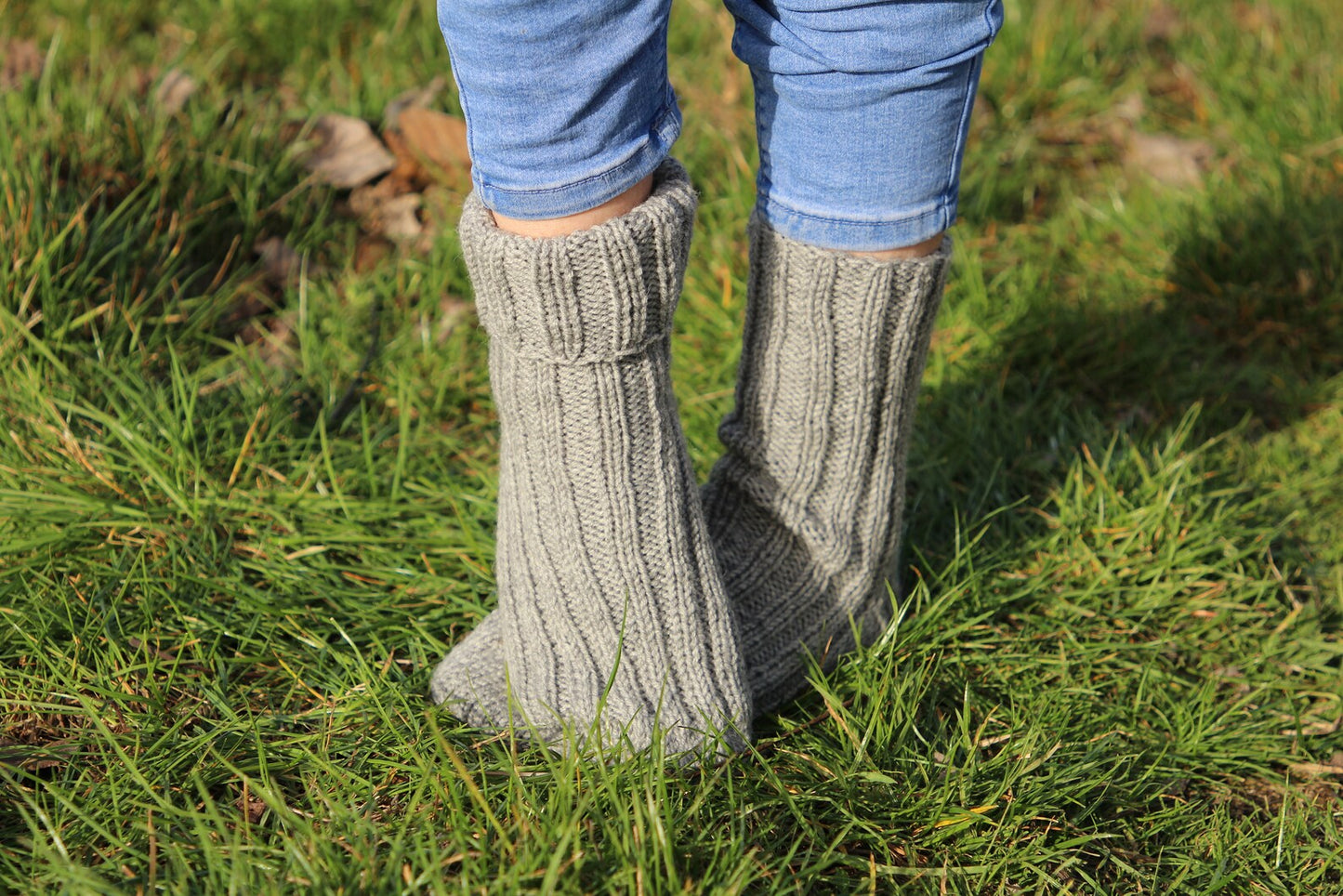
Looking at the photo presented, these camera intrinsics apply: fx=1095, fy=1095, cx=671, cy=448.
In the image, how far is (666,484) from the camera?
41.2 inches

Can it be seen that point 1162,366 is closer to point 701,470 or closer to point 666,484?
point 701,470

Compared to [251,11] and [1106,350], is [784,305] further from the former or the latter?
[251,11]

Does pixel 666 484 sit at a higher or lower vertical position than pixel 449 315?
higher

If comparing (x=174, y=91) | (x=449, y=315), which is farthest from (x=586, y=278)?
(x=174, y=91)

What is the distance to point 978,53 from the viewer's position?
3.27 feet

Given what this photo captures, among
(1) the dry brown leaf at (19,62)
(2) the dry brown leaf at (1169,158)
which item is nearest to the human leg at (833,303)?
(2) the dry brown leaf at (1169,158)

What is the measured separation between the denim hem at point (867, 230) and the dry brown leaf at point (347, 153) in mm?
1154

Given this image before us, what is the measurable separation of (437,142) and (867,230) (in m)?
1.19

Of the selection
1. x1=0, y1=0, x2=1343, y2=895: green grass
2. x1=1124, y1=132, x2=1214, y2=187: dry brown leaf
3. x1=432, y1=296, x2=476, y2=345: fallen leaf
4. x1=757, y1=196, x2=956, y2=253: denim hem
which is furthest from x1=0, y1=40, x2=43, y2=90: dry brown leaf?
x1=1124, y1=132, x2=1214, y2=187: dry brown leaf

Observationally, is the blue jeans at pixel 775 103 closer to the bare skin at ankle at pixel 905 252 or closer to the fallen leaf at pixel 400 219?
the bare skin at ankle at pixel 905 252

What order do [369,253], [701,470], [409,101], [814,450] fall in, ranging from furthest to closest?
[409,101]
[369,253]
[701,470]
[814,450]

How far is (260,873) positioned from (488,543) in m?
0.55

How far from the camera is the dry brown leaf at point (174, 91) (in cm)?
194

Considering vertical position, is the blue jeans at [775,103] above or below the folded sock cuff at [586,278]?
above
